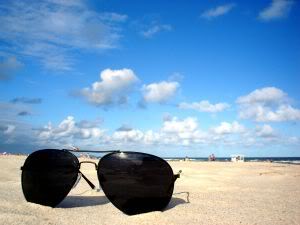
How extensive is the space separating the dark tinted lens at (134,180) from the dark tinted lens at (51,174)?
73 centimetres

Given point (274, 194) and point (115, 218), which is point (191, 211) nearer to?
point (115, 218)

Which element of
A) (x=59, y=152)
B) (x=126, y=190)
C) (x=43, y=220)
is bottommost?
(x=43, y=220)

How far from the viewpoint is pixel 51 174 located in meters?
6.05

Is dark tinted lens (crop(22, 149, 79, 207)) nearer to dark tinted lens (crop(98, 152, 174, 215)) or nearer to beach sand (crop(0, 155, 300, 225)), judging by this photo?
beach sand (crop(0, 155, 300, 225))

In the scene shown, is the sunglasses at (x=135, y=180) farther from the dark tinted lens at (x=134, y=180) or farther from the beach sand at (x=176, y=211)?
the beach sand at (x=176, y=211)

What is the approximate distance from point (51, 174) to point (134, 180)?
144 cm

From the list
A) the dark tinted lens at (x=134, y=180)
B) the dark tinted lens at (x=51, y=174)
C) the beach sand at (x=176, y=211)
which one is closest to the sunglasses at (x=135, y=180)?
the dark tinted lens at (x=134, y=180)

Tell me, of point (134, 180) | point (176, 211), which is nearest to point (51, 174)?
point (134, 180)

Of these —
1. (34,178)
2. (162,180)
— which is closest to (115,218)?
(162,180)

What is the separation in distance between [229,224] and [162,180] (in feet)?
3.80

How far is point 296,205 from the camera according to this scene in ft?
21.3

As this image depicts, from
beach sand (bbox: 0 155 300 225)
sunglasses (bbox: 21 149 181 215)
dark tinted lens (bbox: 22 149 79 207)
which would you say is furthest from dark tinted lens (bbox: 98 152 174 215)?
dark tinted lens (bbox: 22 149 79 207)

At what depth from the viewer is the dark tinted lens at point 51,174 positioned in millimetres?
6043

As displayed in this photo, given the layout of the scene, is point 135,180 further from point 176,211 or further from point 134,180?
point 176,211
